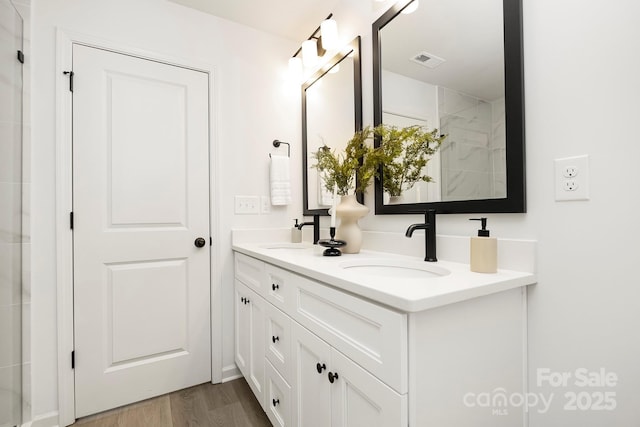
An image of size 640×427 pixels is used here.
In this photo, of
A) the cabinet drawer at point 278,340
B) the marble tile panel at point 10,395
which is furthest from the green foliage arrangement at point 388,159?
the marble tile panel at point 10,395

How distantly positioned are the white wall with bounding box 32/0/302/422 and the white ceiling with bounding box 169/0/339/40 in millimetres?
56

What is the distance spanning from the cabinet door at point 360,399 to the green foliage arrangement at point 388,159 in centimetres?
82

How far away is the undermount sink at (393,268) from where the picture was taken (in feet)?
3.61

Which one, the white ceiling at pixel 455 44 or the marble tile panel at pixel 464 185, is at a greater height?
the white ceiling at pixel 455 44

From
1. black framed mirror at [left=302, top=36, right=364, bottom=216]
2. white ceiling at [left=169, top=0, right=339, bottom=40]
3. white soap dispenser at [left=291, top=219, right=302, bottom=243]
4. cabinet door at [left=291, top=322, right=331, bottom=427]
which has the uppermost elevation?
white ceiling at [left=169, top=0, right=339, bottom=40]

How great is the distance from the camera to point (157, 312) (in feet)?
5.68

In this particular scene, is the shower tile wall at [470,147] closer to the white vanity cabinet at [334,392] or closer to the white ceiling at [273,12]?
the white vanity cabinet at [334,392]

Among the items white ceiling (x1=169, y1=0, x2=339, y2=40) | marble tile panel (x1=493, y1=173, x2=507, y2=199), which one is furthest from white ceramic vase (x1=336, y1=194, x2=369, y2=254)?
white ceiling (x1=169, y1=0, x2=339, y2=40)

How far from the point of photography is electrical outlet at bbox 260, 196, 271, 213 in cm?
205

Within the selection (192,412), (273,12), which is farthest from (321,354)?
(273,12)

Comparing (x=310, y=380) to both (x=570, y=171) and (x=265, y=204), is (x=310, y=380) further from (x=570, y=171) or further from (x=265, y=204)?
(x=265, y=204)

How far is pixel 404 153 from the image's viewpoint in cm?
137

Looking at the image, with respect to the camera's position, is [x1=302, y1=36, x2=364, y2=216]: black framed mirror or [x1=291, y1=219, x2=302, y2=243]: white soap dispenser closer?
[x1=302, y1=36, x2=364, y2=216]: black framed mirror

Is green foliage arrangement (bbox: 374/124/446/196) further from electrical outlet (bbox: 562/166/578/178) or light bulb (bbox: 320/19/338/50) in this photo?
light bulb (bbox: 320/19/338/50)
